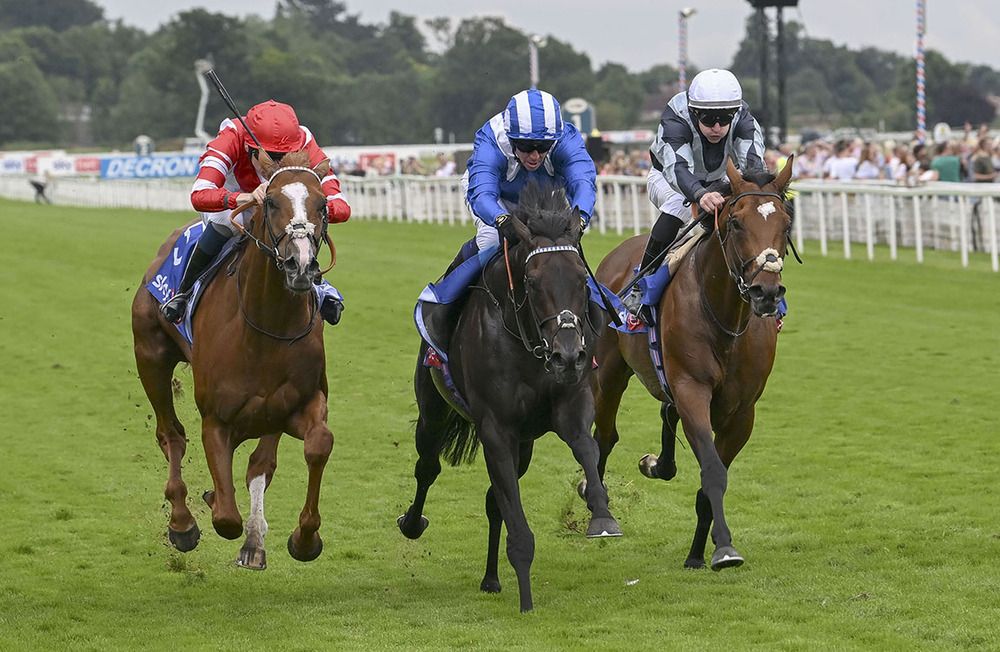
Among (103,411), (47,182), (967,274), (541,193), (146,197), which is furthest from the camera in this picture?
(47,182)

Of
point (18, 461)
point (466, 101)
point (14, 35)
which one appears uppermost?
point (14, 35)

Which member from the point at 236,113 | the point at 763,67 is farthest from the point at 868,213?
the point at 236,113

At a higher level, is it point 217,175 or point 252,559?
point 217,175

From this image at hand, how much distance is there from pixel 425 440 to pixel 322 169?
5.07 feet

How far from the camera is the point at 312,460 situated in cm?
661

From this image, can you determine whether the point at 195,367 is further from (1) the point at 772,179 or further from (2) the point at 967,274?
(2) the point at 967,274

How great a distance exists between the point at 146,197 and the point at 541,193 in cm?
4283

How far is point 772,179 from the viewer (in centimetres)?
676

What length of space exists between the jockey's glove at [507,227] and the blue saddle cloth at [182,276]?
1.01 meters

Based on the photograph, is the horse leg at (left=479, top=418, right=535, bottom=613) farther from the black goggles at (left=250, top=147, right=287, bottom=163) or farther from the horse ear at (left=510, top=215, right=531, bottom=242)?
the black goggles at (left=250, top=147, right=287, bottom=163)

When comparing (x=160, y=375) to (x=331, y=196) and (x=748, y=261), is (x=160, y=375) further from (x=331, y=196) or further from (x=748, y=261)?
(x=748, y=261)

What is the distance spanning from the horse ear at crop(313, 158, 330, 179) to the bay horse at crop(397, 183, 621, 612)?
0.80m

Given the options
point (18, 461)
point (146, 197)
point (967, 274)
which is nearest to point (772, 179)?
point (18, 461)

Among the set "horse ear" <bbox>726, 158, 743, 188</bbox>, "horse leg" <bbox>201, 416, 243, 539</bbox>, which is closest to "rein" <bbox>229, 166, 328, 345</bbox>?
"horse leg" <bbox>201, 416, 243, 539</bbox>
